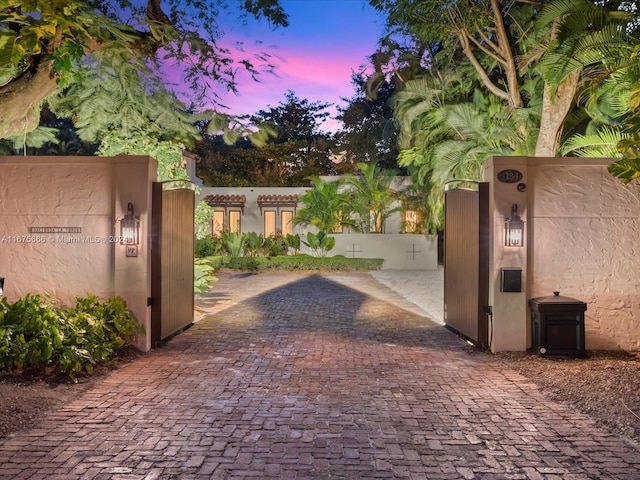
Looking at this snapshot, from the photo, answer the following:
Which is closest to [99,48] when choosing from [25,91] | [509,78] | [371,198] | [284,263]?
[25,91]

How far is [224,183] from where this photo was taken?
1378 inches

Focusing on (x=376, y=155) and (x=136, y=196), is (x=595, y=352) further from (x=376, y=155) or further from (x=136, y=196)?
(x=376, y=155)

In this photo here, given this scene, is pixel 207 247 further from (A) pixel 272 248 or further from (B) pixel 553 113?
(B) pixel 553 113

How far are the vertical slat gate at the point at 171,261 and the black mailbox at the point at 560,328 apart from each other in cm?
551

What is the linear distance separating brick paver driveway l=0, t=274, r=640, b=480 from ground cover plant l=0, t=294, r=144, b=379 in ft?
1.29

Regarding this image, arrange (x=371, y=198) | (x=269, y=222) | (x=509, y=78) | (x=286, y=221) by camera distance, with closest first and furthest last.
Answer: (x=509, y=78) → (x=371, y=198) → (x=286, y=221) → (x=269, y=222)

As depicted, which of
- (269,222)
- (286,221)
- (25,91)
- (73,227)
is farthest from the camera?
(269,222)

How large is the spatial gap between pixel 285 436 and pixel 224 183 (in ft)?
104

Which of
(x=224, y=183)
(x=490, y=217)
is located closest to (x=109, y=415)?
(x=490, y=217)

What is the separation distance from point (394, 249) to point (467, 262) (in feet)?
48.4

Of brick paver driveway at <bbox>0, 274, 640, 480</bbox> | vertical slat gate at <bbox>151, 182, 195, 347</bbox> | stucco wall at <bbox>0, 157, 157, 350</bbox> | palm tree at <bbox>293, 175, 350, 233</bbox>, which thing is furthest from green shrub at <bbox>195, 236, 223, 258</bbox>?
brick paver driveway at <bbox>0, 274, 640, 480</bbox>

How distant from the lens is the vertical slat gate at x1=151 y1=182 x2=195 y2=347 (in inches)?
304

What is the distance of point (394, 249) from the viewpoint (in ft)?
75.5

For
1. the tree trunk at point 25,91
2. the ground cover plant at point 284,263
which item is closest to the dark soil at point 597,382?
the tree trunk at point 25,91
